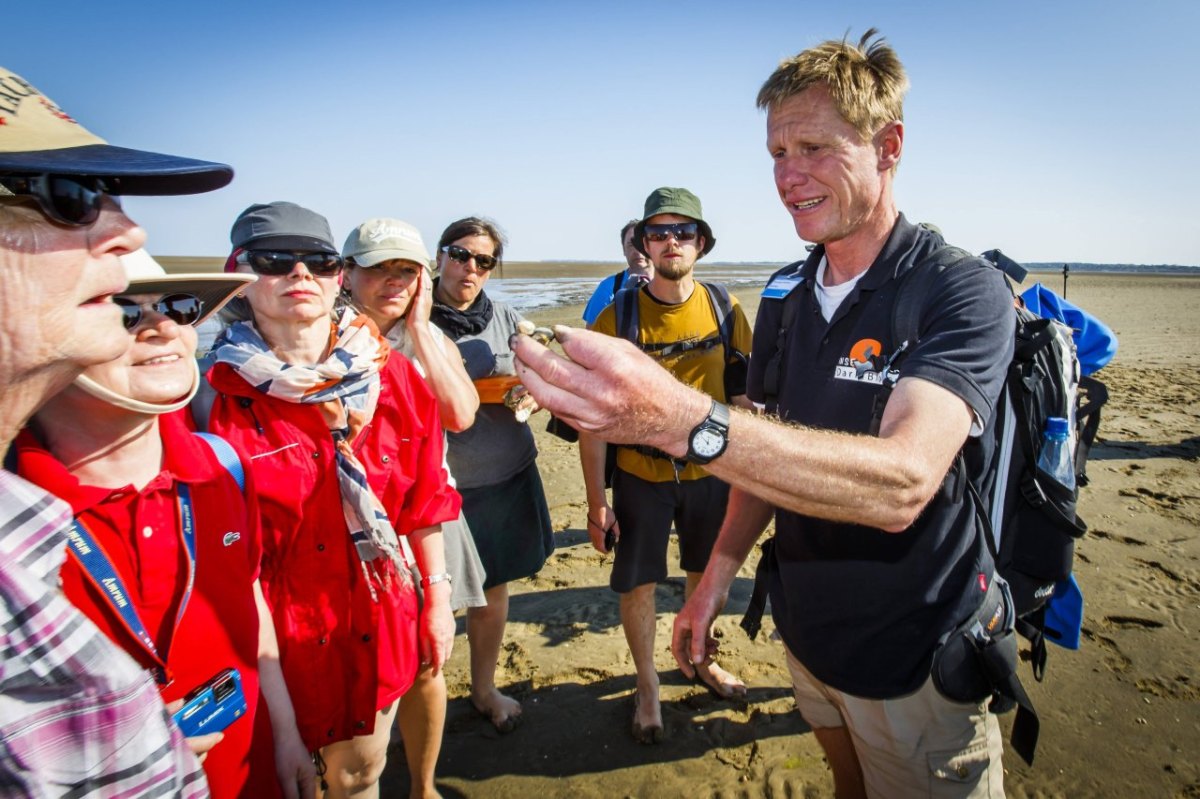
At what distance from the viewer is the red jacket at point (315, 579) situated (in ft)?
6.52

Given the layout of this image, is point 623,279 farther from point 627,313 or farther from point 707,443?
point 707,443

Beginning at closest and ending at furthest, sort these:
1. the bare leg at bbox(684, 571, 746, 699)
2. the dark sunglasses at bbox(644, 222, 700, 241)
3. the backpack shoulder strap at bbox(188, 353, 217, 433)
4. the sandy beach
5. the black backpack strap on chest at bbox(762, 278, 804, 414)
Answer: the backpack shoulder strap at bbox(188, 353, 217, 433) → the black backpack strap on chest at bbox(762, 278, 804, 414) → the sandy beach → the bare leg at bbox(684, 571, 746, 699) → the dark sunglasses at bbox(644, 222, 700, 241)

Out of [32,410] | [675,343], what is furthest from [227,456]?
[675,343]

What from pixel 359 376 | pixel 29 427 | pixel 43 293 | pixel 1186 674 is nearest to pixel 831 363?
pixel 359 376

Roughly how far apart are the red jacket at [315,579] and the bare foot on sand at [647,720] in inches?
62.0

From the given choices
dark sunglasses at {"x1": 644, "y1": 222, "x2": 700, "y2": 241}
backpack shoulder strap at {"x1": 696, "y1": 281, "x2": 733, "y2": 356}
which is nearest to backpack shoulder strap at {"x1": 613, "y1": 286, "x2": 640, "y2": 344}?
dark sunglasses at {"x1": 644, "y1": 222, "x2": 700, "y2": 241}

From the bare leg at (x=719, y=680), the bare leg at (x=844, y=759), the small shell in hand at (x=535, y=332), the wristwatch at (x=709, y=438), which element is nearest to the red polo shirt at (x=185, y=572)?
the small shell in hand at (x=535, y=332)

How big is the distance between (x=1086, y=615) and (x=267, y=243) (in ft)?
18.5

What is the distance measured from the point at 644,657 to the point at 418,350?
7.06 ft

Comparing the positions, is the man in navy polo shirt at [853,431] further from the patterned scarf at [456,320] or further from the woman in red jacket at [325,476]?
the patterned scarf at [456,320]

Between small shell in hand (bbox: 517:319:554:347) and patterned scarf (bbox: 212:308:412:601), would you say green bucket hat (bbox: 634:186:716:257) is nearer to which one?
patterned scarf (bbox: 212:308:412:601)

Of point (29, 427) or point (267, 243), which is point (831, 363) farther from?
point (29, 427)

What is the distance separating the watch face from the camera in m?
1.26

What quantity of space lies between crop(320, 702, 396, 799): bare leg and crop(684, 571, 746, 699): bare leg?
1.90 m
